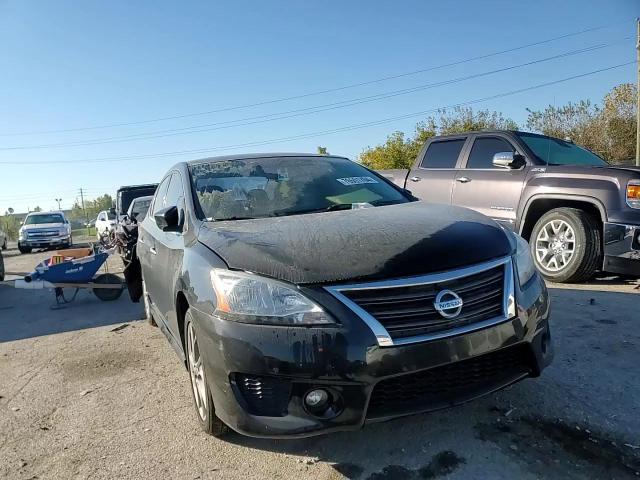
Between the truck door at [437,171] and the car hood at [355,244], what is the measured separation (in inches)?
185

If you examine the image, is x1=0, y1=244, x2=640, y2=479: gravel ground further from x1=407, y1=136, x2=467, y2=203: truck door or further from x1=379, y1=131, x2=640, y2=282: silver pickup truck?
x1=407, y1=136, x2=467, y2=203: truck door

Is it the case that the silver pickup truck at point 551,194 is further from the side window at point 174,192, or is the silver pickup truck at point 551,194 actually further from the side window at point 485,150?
the side window at point 174,192

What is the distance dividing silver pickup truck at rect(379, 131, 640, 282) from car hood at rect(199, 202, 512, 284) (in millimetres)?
3362

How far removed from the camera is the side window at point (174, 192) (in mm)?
3940

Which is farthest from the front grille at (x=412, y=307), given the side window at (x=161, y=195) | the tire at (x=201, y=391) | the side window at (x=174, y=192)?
the side window at (x=161, y=195)

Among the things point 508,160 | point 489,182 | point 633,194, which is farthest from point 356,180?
point 489,182

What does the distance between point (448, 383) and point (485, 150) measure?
5.65 meters

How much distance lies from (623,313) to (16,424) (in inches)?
199

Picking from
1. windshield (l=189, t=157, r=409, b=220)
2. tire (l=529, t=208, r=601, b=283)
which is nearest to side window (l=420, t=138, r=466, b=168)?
tire (l=529, t=208, r=601, b=283)

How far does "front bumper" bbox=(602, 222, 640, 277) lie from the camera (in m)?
5.59

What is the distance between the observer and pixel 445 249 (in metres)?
2.49

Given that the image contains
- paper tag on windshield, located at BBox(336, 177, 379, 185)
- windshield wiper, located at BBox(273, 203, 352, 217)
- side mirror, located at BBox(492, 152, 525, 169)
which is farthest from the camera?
side mirror, located at BBox(492, 152, 525, 169)

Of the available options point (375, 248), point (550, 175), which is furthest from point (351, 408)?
point (550, 175)

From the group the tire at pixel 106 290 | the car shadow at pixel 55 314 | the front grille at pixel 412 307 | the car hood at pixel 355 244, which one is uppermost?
the car hood at pixel 355 244
